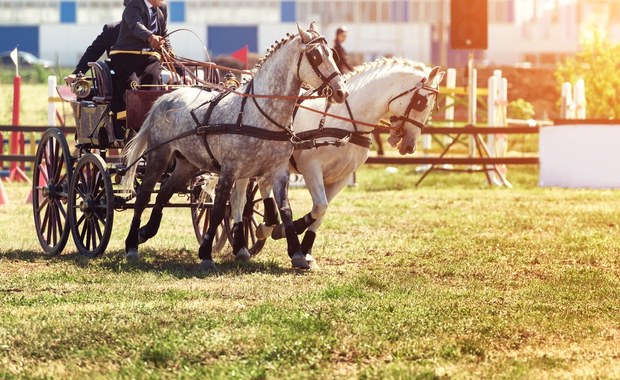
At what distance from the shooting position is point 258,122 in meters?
12.4

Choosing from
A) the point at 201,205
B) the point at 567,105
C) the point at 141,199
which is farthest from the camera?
the point at 567,105

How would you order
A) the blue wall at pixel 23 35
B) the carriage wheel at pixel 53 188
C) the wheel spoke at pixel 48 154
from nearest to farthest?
the carriage wheel at pixel 53 188 → the wheel spoke at pixel 48 154 → the blue wall at pixel 23 35

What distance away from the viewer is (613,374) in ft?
26.2

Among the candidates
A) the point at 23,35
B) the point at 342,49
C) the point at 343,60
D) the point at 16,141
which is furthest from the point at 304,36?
the point at 23,35

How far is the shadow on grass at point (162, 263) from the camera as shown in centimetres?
1237

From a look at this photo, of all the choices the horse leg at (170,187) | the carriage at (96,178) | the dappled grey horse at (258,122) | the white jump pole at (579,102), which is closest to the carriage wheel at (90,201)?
the carriage at (96,178)

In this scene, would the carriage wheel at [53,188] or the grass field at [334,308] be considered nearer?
the grass field at [334,308]

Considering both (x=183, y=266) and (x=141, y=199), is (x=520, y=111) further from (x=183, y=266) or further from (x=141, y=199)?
(x=183, y=266)

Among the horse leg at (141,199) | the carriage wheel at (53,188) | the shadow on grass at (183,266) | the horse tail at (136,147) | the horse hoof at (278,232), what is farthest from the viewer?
the carriage wheel at (53,188)

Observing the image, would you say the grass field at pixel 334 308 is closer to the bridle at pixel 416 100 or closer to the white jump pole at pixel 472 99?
the bridle at pixel 416 100

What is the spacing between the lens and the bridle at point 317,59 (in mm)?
11922

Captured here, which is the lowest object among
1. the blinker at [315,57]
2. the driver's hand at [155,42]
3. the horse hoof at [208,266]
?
the horse hoof at [208,266]

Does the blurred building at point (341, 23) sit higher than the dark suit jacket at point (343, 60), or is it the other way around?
the blurred building at point (341, 23)

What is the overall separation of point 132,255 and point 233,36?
75.5 meters
